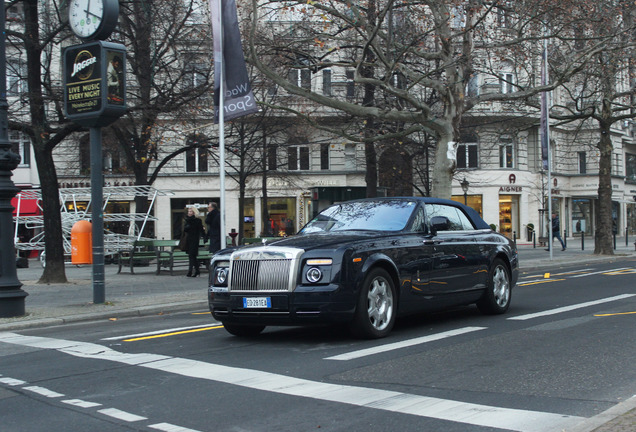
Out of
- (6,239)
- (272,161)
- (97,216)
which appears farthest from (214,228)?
(272,161)

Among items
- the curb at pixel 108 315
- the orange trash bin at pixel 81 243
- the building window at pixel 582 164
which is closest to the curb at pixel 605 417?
the curb at pixel 108 315

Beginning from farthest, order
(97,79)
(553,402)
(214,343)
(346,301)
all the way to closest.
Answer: (97,79), (214,343), (346,301), (553,402)

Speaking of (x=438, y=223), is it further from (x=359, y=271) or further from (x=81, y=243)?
(x=81, y=243)

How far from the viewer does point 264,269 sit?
8.24m

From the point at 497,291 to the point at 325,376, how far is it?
16.5 ft

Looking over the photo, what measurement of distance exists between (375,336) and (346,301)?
72 centimetres

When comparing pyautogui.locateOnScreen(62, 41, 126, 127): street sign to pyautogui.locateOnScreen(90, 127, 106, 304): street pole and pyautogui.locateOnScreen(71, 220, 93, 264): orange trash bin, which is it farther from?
pyautogui.locateOnScreen(71, 220, 93, 264): orange trash bin

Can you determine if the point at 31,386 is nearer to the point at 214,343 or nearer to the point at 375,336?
the point at 214,343

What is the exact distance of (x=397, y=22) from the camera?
88.1 feet

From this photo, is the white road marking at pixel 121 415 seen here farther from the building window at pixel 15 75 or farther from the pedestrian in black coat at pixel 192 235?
the building window at pixel 15 75

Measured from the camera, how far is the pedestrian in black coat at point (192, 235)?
765 inches

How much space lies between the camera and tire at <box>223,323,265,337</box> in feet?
29.7

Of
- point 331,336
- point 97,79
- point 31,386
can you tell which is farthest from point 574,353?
point 97,79

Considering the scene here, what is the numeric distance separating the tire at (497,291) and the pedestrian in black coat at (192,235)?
1040cm
